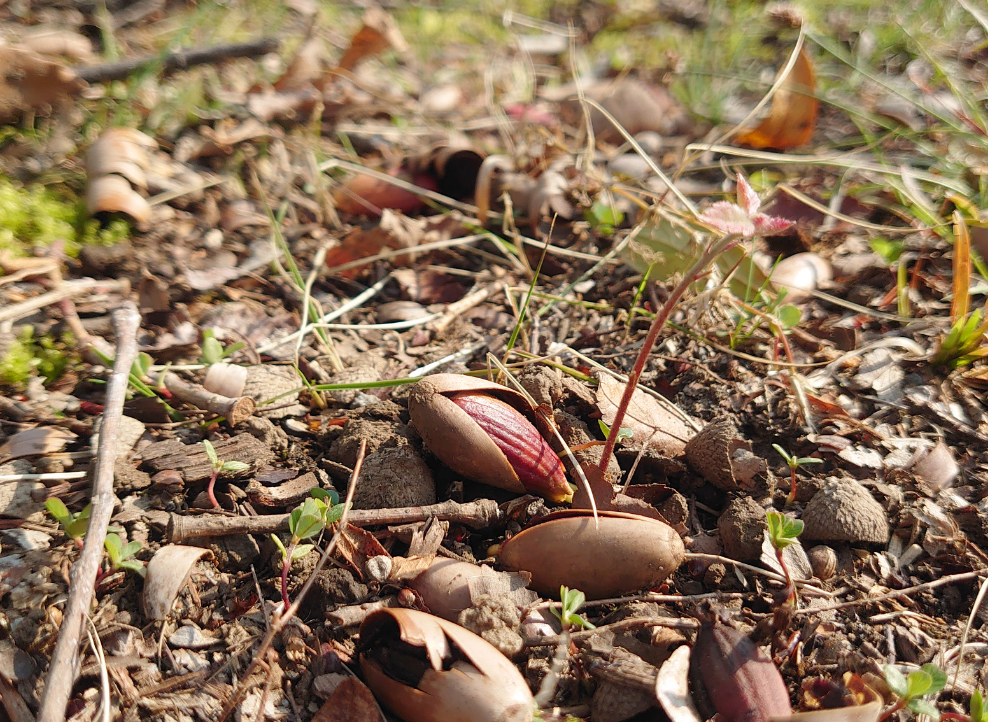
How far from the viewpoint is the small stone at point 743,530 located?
112cm

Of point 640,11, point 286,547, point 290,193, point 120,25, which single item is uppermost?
point 640,11

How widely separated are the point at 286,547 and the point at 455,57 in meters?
2.59

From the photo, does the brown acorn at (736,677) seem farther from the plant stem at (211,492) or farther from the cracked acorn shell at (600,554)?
the plant stem at (211,492)

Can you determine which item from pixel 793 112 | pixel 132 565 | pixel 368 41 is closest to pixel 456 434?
pixel 132 565

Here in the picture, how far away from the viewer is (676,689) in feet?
3.03

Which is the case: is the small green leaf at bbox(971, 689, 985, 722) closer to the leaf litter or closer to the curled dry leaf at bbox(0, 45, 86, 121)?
the leaf litter

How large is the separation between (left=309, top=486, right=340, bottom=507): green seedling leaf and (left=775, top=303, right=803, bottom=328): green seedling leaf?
1.04 m

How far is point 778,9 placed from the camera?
237cm

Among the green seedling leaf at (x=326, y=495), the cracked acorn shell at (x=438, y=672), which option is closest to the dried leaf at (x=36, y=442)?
the green seedling leaf at (x=326, y=495)

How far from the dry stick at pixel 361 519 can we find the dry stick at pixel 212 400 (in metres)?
0.25

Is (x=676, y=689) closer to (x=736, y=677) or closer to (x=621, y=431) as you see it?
(x=736, y=677)

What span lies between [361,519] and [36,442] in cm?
71

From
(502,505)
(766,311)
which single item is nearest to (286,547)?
(502,505)

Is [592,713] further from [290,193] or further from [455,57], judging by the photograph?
[455,57]
